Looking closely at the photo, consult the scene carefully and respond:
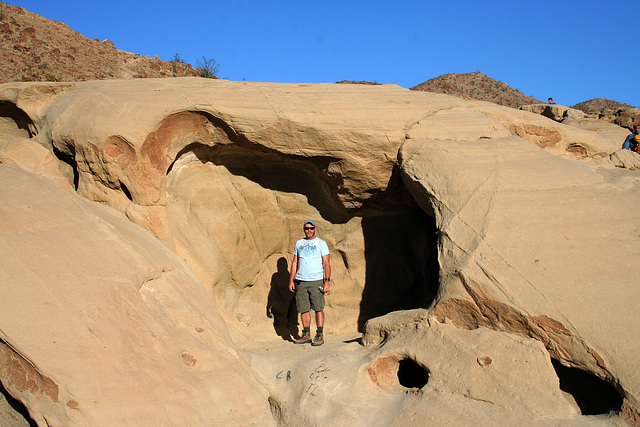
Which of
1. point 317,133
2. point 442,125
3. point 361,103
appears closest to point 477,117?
point 442,125

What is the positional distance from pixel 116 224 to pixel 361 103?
258cm

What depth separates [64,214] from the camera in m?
3.23

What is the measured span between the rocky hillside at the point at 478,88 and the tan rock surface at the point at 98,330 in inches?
590

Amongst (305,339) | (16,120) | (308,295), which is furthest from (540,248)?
(16,120)

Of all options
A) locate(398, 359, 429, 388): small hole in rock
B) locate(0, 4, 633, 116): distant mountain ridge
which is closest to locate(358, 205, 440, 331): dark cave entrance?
locate(398, 359, 429, 388): small hole in rock

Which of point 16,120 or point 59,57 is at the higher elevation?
point 59,57

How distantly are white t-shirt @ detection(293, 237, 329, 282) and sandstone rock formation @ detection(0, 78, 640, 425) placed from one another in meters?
0.71

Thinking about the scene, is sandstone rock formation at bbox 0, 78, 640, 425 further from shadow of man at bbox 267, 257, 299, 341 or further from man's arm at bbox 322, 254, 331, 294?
man's arm at bbox 322, 254, 331, 294

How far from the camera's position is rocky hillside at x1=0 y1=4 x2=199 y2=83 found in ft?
32.1

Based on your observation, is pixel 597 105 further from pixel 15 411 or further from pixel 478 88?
pixel 15 411

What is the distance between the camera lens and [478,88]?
738 inches

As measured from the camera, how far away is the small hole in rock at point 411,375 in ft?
12.6

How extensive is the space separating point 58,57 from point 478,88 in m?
15.0

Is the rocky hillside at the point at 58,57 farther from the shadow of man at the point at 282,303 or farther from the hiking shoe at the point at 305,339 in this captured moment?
the hiking shoe at the point at 305,339
